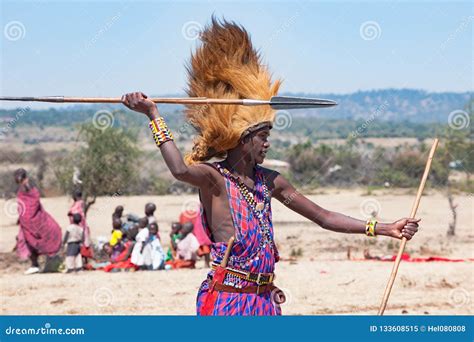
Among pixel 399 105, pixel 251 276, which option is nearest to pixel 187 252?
pixel 251 276

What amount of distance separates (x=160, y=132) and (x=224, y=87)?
690 millimetres

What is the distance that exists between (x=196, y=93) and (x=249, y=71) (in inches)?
13.7

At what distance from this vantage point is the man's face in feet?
19.2

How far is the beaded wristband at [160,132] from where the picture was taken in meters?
5.41

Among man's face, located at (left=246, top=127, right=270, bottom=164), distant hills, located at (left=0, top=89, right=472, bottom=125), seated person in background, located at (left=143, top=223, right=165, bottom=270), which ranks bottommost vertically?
seated person in background, located at (left=143, top=223, right=165, bottom=270)

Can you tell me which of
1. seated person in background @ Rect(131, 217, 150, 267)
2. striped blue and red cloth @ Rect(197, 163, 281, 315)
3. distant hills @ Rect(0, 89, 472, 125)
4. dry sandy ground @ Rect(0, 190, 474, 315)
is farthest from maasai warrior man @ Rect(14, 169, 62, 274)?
distant hills @ Rect(0, 89, 472, 125)

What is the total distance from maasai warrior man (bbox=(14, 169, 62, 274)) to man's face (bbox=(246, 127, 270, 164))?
7.66 meters

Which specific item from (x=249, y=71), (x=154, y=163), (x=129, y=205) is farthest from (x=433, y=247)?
(x=154, y=163)

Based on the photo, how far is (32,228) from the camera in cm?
1304

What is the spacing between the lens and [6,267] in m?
13.9

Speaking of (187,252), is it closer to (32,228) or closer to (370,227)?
(32,228)

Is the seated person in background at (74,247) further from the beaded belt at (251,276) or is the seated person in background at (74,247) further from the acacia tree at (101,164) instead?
the beaded belt at (251,276)

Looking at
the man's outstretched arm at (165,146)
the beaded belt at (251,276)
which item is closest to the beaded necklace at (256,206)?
the beaded belt at (251,276)

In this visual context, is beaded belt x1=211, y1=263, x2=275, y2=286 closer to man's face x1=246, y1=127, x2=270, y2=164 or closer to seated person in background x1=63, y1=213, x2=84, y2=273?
man's face x1=246, y1=127, x2=270, y2=164
